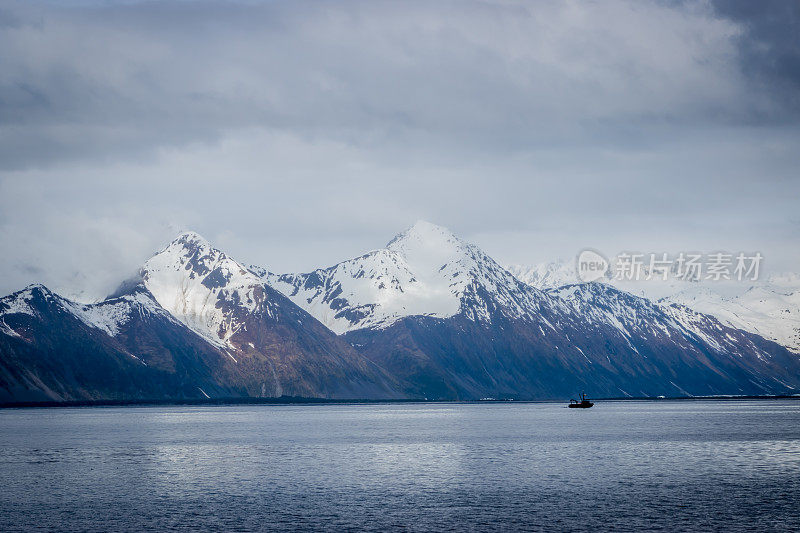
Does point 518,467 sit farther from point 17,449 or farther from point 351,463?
point 17,449

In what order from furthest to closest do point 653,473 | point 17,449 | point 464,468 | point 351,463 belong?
1. point 17,449
2. point 351,463
3. point 464,468
4. point 653,473

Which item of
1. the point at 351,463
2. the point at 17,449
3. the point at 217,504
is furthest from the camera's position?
the point at 17,449

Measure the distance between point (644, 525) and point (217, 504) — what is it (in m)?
43.0

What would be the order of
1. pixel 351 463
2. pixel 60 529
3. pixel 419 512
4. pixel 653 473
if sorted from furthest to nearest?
1. pixel 351 463
2. pixel 653 473
3. pixel 419 512
4. pixel 60 529

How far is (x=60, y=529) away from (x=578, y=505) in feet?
162

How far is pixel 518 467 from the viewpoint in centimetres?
13850

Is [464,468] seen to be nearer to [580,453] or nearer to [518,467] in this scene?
[518,467]

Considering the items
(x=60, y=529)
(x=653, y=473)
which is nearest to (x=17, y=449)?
(x=60, y=529)

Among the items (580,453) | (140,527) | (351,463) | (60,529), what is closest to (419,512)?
(140,527)

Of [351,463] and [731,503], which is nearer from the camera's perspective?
[731,503]

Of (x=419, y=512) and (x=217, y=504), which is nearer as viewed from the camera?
(x=419, y=512)

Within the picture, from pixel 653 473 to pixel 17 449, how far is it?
4698 inches

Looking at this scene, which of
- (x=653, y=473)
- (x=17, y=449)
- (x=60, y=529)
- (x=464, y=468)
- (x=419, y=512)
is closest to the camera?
(x=60, y=529)

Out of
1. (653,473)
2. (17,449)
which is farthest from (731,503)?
(17,449)
